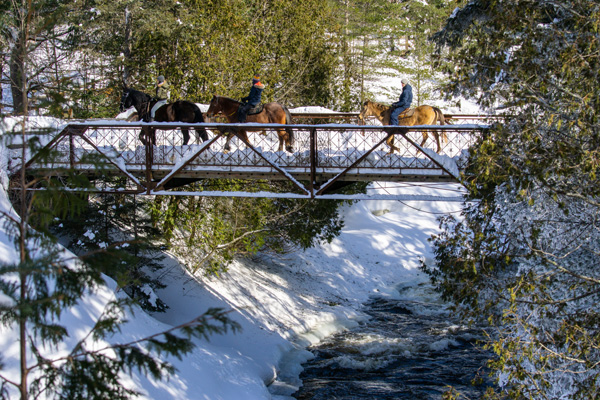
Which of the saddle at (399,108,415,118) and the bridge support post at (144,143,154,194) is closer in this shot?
the bridge support post at (144,143,154,194)

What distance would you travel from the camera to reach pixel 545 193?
7934 millimetres

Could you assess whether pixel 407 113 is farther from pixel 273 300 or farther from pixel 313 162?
pixel 273 300

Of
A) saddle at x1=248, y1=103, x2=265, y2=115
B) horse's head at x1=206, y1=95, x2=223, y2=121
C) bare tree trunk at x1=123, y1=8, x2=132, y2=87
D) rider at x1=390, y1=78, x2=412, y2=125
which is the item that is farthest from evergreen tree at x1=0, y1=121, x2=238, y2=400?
bare tree trunk at x1=123, y1=8, x2=132, y2=87

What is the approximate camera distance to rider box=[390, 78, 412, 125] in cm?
1464

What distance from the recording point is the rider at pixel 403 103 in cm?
1464

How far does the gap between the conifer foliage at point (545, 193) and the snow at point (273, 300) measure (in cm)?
258

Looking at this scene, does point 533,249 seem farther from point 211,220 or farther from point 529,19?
point 211,220

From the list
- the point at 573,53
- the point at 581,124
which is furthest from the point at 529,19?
the point at 581,124

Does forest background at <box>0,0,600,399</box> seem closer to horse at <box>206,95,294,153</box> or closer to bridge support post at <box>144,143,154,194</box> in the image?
bridge support post at <box>144,143,154,194</box>

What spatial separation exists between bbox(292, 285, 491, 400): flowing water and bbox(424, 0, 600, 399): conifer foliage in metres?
2.98

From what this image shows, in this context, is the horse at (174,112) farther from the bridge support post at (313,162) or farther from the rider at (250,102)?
the bridge support post at (313,162)

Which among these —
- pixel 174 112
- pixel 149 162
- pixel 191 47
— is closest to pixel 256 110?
pixel 174 112

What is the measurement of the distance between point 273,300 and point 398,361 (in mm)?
4591

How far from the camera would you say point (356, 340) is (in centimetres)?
1595
